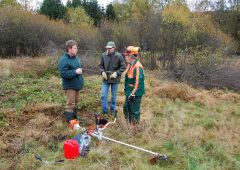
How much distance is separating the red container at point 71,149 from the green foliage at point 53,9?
3092 centimetres

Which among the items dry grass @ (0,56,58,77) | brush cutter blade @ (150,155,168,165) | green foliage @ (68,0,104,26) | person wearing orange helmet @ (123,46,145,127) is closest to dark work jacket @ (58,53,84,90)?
person wearing orange helmet @ (123,46,145,127)

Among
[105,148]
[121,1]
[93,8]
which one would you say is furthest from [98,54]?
[121,1]

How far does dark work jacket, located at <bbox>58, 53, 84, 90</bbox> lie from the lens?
585 cm

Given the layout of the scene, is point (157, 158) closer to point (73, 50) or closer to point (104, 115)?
point (104, 115)

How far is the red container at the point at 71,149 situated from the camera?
4.60m

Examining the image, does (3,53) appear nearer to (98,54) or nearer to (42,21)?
(42,21)

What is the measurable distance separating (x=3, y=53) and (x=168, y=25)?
905 cm

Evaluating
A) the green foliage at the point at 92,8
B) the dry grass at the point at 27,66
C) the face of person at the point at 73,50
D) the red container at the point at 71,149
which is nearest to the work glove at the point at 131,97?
the face of person at the point at 73,50

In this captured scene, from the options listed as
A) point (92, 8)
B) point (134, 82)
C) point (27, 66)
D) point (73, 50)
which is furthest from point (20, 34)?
point (92, 8)

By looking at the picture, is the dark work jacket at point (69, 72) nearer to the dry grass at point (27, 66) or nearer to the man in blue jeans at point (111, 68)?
the man in blue jeans at point (111, 68)

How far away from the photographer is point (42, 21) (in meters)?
18.3

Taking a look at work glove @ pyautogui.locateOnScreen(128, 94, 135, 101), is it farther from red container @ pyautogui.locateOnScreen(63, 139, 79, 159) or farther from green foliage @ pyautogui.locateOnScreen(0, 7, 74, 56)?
green foliage @ pyautogui.locateOnScreen(0, 7, 74, 56)

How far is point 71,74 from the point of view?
585cm

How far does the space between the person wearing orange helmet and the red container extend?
1636 mm
